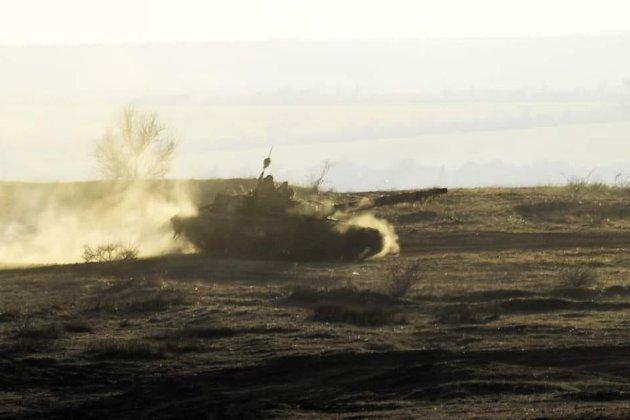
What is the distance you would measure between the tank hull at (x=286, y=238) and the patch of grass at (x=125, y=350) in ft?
47.8

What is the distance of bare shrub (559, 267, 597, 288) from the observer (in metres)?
32.1

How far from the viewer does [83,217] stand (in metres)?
52.5

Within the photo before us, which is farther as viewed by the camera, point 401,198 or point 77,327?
point 401,198

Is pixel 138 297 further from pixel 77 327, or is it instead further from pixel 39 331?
pixel 39 331

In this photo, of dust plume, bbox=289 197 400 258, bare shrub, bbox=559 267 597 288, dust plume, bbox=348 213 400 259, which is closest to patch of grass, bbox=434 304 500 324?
bare shrub, bbox=559 267 597 288

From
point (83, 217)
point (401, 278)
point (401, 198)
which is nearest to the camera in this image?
point (401, 278)

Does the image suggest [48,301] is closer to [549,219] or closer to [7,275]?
[7,275]

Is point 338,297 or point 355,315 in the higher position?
point 338,297

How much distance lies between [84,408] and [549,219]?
1243 inches

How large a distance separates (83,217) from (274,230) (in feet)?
48.0

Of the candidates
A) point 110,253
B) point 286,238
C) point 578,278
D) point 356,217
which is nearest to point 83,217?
point 110,253

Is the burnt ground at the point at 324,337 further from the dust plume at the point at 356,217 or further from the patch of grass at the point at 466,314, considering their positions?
the dust plume at the point at 356,217

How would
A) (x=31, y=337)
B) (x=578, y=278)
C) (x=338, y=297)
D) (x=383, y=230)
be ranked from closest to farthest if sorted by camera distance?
(x=31, y=337) → (x=338, y=297) → (x=578, y=278) → (x=383, y=230)

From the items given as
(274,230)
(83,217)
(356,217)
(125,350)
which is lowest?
(125,350)
